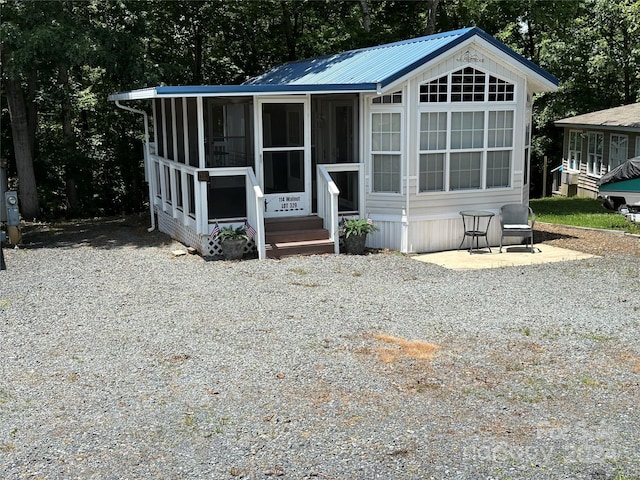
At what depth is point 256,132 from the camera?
1264 cm

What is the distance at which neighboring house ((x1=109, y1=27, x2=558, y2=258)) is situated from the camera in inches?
491

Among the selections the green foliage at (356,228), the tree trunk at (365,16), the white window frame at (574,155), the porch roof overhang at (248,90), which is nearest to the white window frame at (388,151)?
the porch roof overhang at (248,90)

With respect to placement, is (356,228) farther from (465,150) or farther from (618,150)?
(618,150)

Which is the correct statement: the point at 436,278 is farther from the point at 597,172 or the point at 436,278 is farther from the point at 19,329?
the point at 597,172

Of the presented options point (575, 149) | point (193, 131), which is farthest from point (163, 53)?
point (575, 149)

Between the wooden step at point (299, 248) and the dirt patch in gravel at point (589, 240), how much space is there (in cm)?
431

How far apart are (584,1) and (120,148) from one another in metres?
15.7

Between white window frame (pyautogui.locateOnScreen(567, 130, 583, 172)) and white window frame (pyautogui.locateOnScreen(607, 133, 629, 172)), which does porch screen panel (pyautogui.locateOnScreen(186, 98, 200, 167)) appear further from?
white window frame (pyautogui.locateOnScreen(567, 130, 583, 172))

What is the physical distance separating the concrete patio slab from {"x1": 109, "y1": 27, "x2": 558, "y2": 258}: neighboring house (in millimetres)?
440

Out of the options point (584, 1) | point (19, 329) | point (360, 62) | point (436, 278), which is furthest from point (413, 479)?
point (584, 1)

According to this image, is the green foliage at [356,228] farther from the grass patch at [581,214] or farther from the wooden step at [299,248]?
the grass patch at [581,214]

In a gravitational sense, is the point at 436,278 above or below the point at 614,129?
below

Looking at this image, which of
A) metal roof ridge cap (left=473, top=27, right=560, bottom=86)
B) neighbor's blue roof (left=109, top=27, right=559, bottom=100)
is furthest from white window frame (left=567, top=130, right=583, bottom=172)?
metal roof ridge cap (left=473, top=27, right=560, bottom=86)

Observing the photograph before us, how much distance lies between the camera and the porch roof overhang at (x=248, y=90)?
11.7m
